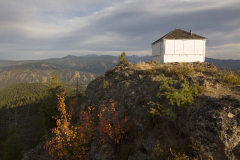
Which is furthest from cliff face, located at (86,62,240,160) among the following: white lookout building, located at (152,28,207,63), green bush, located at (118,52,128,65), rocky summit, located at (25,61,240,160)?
white lookout building, located at (152,28,207,63)

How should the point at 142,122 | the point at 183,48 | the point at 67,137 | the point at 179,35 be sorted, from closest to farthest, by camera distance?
the point at 67,137 < the point at 142,122 < the point at 183,48 < the point at 179,35

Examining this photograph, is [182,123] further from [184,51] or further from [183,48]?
[183,48]

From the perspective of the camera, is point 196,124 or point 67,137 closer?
point 196,124

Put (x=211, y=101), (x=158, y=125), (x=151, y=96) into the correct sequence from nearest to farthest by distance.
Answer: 1. (x=211, y=101)
2. (x=158, y=125)
3. (x=151, y=96)

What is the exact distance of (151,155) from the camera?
7.99 meters

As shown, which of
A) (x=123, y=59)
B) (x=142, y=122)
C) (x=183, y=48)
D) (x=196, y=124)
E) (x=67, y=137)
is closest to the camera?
(x=196, y=124)

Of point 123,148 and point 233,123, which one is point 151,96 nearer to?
point 123,148

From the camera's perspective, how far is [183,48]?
23531 mm

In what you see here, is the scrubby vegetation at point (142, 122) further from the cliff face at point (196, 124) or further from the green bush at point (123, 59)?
the green bush at point (123, 59)

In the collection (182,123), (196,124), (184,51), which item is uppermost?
(184,51)

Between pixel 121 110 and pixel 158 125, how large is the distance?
4926 mm

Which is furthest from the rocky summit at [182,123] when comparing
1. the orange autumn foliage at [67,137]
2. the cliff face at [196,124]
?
the orange autumn foliage at [67,137]

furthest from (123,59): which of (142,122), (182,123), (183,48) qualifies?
(182,123)

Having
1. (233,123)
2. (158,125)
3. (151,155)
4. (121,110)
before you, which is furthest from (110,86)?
(233,123)
